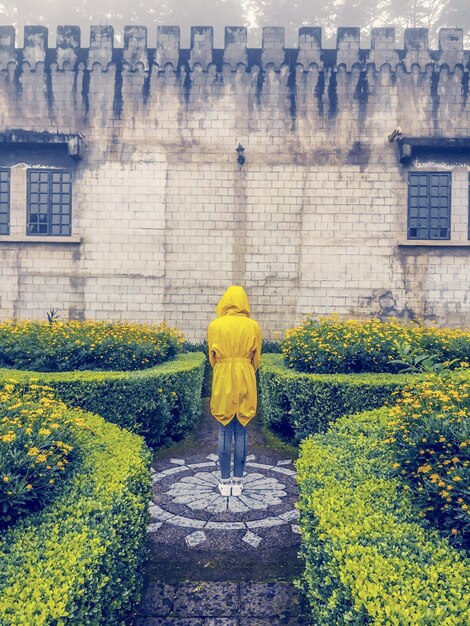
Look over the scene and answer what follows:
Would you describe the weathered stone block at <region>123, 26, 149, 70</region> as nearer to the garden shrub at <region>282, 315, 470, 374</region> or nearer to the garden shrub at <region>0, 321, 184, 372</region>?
the garden shrub at <region>0, 321, 184, 372</region>

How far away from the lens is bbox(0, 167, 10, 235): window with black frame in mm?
12680

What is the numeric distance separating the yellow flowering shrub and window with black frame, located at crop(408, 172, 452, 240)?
34.5 feet

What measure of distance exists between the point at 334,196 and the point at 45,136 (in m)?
7.05

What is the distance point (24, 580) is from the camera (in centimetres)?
238

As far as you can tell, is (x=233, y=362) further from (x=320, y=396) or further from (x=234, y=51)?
(x=234, y=51)

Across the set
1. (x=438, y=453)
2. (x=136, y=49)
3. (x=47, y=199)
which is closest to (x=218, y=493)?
(x=438, y=453)

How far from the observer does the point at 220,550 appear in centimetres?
425

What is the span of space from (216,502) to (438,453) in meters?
2.53

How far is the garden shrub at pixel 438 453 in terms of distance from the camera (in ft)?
9.73

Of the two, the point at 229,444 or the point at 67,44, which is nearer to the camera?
the point at 229,444

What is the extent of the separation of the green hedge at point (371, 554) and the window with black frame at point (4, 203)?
11.2 m

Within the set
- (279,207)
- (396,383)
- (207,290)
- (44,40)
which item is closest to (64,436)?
(396,383)

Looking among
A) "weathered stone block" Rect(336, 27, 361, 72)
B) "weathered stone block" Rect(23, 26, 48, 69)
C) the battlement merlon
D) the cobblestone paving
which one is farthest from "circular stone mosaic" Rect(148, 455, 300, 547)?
"weathered stone block" Rect(23, 26, 48, 69)

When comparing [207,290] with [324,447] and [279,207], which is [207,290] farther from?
[324,447]
